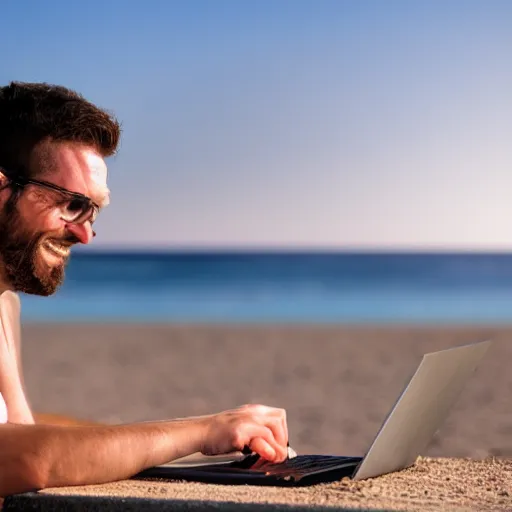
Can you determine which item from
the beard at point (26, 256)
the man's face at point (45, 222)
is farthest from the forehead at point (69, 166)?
the beard at point (26, 256)

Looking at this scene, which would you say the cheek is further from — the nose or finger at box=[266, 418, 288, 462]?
finger at box=[266, 418, 288, 462]

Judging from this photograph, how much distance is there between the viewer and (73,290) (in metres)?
32.0

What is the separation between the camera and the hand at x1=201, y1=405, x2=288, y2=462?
221 centimetres

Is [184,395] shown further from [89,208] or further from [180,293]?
[180,293]

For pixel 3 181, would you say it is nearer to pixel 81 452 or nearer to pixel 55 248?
pixel 55 248

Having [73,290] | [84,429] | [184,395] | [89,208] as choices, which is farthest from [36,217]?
[73,290]

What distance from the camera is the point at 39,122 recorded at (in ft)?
8.07

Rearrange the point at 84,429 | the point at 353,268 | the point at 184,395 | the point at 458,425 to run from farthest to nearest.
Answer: the point at 353,268 → the point at 184,395 → the point at 458,425 → the point at 84,429

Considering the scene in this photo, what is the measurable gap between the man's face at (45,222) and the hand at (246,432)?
0.52 m

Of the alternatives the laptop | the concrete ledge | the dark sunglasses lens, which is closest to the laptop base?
the laptop

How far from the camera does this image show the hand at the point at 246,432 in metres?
2.21

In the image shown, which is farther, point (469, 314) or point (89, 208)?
point (469, 314)

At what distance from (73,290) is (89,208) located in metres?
29.9

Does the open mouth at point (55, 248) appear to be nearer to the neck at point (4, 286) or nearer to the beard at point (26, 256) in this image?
the beard at point (26, 256)
